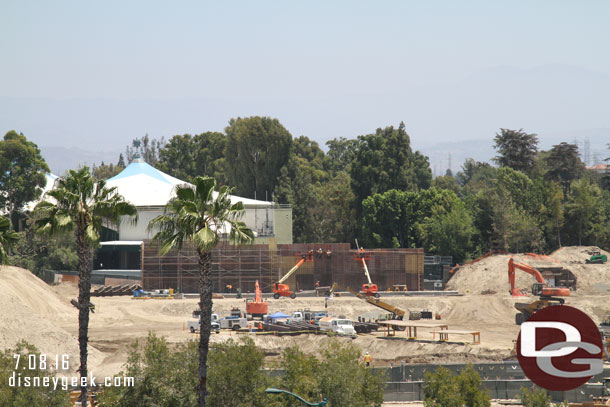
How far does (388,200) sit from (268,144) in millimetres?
32112

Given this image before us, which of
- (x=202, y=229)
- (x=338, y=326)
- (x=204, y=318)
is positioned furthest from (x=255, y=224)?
(x=202, y=229)

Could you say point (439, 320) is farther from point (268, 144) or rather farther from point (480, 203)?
point (268, 144)

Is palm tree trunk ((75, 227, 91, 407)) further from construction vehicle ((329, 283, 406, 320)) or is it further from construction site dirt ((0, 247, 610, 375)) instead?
construction vehicle ((329, 283, 406, 320))

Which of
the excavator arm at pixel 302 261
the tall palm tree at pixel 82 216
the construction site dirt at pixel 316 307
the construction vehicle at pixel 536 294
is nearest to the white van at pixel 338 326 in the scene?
the construction site dirt at pixel 316 307

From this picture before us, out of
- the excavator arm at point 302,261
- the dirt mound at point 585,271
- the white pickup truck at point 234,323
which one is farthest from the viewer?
the excavator arm at point 302,261

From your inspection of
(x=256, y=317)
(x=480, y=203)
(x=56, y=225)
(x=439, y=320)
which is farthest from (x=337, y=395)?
(x=480, y=203)

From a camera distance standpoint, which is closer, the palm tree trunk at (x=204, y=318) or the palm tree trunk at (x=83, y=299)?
the palm tree trunk at (x=204, y=318)

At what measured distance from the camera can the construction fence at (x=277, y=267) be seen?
97938 millimetres

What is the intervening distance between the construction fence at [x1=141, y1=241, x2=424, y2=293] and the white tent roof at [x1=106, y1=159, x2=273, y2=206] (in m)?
14.0

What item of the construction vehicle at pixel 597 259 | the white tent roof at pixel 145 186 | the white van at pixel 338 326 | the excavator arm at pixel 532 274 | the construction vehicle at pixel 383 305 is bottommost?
the white van at pixel 338 326

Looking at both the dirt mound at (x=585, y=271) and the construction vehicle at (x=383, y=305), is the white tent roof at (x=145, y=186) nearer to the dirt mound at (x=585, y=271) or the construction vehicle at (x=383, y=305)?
the construction vehicle at (x=383, y=305)

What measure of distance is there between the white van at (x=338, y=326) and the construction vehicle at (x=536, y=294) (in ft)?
51.4

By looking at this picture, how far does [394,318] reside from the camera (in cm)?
8125

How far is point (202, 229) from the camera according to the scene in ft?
104
